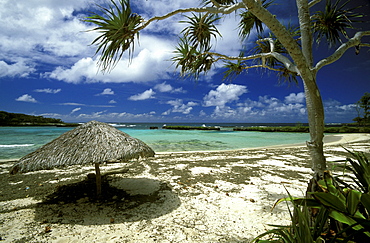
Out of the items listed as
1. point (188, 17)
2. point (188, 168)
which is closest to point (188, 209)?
point (188, 168)

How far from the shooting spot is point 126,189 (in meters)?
Result: 3.99

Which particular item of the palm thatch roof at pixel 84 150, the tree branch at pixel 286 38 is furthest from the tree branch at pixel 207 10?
the palm thatch roof at pixel 84 150

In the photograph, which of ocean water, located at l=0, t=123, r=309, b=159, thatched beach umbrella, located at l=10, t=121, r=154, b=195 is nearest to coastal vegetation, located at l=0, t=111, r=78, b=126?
ocean water, located at l=0, t=123, r=309, b=159

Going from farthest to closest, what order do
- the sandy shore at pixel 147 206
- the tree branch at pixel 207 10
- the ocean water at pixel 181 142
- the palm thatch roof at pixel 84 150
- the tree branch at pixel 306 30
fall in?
the ocean water at pixel 181 142
the palm thatch roof at pixel 84 150
the tree branch at pixel 207 10
the tree branch at pixel 306 30
the sandy shore at pixel 147 206

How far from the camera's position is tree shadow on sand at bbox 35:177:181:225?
9.25ft

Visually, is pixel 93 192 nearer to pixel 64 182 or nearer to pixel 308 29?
pixel 64 182

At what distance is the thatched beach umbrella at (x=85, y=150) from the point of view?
3.04 meters

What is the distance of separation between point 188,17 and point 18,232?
15.9ft

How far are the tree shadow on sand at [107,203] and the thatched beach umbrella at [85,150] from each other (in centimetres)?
39

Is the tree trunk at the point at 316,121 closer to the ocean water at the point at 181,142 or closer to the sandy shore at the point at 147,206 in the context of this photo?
the sandy shore at the point at 147,206

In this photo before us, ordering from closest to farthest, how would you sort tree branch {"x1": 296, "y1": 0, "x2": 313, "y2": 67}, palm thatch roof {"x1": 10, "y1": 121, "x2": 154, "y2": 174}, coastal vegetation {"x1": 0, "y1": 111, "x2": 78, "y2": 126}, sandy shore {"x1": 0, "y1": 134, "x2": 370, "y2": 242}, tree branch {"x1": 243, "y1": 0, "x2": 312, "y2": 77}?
tree branch {"x1": 243, "y1": 0, "x2": 312, "y2": 77}, sandy shore {"x1": 0, "y1": 134, "x2": 370, "y2": 242}, tree branch {"x1": 296, "y1": 0, "x2": 313, "y2": 67}, palm thatch roof {"x1": 10, "y1": 121, "x2": 154, "y2": 174}, coastal vegetation {"x1": 0, "y1": 111, "x2": 78, "y2": 126}

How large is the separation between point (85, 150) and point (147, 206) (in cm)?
145

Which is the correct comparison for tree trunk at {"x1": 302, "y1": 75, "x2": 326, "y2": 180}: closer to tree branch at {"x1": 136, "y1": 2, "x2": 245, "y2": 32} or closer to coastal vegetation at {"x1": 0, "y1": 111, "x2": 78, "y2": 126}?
tree branch at {"x1": 136, "y1": 2, "x2": 245, "y2": 32}

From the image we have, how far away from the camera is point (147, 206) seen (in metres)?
3.19
